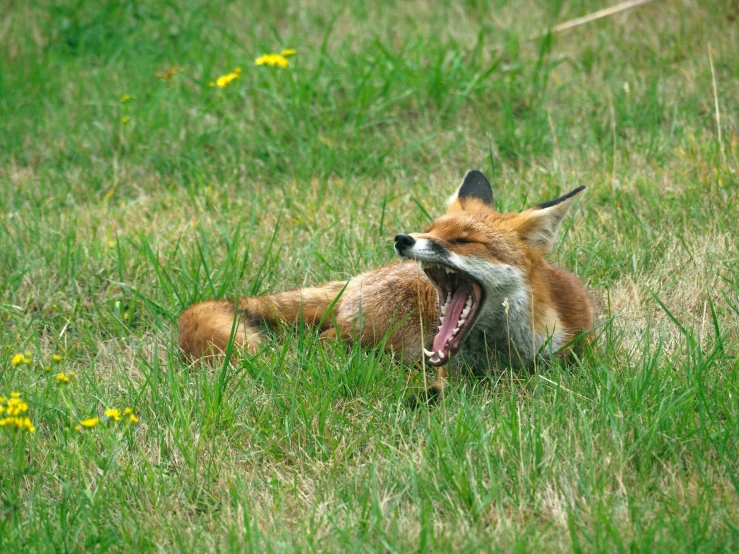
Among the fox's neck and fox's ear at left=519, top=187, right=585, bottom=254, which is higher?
fox's ear at left=519, top=187, right=585, bottom=254

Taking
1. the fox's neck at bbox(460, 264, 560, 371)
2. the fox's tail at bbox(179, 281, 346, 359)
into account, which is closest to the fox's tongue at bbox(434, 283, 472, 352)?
the fox's neck at bbox(460, 264, 560, 371)

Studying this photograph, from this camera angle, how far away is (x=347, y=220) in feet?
20.2

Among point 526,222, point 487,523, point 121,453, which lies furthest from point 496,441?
point 121,453

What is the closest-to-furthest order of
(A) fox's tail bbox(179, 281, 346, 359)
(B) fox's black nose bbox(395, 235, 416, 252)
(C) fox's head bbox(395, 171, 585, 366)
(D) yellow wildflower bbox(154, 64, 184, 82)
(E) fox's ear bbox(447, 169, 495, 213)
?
(B) fox's black nose bbox(395, 235, 416, 252) → (C) fox's head bbox(395, 171, 585, 366) → (A) fox's tail bbox(179, 281, 346, 359) → (E) fox's ear bbox(447, 169, 495, 213) → (D) yellow wildflower bbox(154, 64, 184, 82)

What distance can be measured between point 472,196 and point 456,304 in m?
0.87

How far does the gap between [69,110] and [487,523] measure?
20.7 ft

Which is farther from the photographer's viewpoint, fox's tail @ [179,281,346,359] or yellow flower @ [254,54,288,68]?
yellow flower @ [254,54,288,68]

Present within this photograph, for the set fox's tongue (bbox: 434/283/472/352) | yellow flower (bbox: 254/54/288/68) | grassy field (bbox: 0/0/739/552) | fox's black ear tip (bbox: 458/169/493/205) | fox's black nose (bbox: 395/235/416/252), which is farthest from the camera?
yellow flower (bbox: 254/54/288/68)

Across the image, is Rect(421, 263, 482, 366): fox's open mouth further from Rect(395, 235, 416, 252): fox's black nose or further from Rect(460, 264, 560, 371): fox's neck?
Rect(395, 235, 416, 252): fox's black nose

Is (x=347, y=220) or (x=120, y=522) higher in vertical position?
(x=347, y=220)

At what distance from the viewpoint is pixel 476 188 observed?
16.7 ft

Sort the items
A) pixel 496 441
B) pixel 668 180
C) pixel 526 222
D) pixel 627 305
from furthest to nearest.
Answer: pixel 668 180
pixel 627 305
pixel 526 222
pixel 496 441

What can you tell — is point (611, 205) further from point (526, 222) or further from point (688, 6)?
point (688, 6)

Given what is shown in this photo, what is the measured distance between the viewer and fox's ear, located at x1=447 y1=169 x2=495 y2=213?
4910 mm
